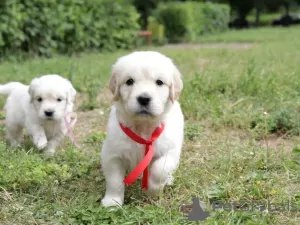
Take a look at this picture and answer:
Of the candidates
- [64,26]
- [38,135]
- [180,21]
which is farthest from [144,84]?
[180,21]

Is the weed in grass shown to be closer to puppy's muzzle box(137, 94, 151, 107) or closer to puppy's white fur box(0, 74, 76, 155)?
puppy's white fur box(0, 74, 76, 155)

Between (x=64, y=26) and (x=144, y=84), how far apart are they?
1052 cm

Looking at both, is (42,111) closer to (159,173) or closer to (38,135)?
(38,135)

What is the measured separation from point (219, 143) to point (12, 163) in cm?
188

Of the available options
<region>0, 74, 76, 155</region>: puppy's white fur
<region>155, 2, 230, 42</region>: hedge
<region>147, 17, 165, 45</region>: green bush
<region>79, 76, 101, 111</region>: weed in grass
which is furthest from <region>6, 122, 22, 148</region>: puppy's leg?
<region>155, 2, 230, 42</region>: hedge

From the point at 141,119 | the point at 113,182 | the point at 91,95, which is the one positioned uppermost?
the point at 141,119

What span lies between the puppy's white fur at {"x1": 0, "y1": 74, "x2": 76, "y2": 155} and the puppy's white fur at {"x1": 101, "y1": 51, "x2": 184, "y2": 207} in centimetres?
128

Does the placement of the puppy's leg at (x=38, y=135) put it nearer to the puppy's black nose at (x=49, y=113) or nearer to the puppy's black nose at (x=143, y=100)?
the puppy's black nose at (x=49, y=113)

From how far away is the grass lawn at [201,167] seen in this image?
9.86 ft

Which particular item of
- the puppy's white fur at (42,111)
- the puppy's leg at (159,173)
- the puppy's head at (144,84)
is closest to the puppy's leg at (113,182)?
the puppy's leg at (159,173)

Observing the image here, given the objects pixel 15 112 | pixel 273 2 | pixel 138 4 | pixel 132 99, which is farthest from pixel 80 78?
pixel 273 2

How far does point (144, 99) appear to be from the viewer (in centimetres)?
308

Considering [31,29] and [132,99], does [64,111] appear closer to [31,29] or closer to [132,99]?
[132,99]

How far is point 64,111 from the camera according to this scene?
4805 millimetres
